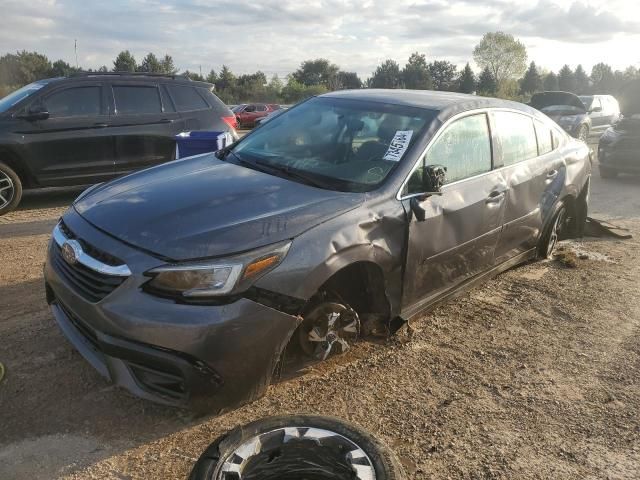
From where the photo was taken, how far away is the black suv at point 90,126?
6.82 meters

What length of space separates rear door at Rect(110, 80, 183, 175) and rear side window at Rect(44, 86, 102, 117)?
22 centimetres

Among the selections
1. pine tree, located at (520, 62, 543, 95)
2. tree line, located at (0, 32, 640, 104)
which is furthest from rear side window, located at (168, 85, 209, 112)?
pine tree, located at (520, 62, 543, 95)

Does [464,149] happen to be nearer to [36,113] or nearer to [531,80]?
[36,113]

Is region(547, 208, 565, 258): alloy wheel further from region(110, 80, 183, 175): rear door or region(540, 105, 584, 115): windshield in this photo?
region(540, 105, 584, 115): windshield

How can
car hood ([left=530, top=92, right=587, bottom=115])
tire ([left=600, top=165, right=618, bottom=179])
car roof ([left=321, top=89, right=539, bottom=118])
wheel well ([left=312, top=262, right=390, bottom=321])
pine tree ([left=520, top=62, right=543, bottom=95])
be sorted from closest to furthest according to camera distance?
wheel well ([left=312, top=262, right=390, bottom=321])
car roof ([left=321, top=89, right=539, bottom=118])
tire ([left=600, top=165, right=618, bottom=179])
car hood ([left=530, top=92, right=587, bottom=115])
pine tree ([left=520, top=62, right=543, bottom=95])

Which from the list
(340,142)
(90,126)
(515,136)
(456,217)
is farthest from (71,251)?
(90,126)

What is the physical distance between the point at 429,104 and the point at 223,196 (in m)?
1.69

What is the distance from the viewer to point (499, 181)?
13.4 ft

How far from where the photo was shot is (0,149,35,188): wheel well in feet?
22.2

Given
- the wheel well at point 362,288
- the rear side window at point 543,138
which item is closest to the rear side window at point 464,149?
the wheel well at point 362,288

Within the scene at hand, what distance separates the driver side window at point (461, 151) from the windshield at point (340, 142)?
0.15 meters

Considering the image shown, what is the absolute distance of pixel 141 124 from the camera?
767 cm

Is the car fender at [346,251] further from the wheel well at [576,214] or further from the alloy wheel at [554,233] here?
the wheel well at [576,214]

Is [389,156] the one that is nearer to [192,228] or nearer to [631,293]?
[192,228]
